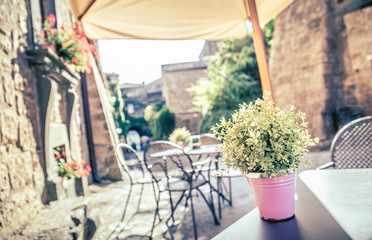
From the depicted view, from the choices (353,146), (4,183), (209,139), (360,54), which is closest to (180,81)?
(360,54)

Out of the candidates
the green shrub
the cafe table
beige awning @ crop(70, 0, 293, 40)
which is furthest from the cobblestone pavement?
the green shrub

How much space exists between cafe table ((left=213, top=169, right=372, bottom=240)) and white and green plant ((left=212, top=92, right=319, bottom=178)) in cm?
15

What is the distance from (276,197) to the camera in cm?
83

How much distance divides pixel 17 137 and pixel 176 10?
1.89 m

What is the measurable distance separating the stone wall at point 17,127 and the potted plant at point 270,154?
2.12m

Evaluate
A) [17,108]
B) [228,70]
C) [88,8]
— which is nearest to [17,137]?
[17,108]

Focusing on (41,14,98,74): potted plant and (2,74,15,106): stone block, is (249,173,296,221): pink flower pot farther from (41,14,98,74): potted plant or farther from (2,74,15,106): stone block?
(41,14,98,74): potted plant

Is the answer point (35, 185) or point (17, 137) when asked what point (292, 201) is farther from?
point (35, 185)

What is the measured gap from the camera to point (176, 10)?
206cm

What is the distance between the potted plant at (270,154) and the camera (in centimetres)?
81

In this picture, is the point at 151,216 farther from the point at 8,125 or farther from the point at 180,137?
the point at 8,125

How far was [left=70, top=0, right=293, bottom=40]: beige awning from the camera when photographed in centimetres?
196

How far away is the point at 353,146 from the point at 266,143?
47.9 inches

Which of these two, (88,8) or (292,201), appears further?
(88,8)
